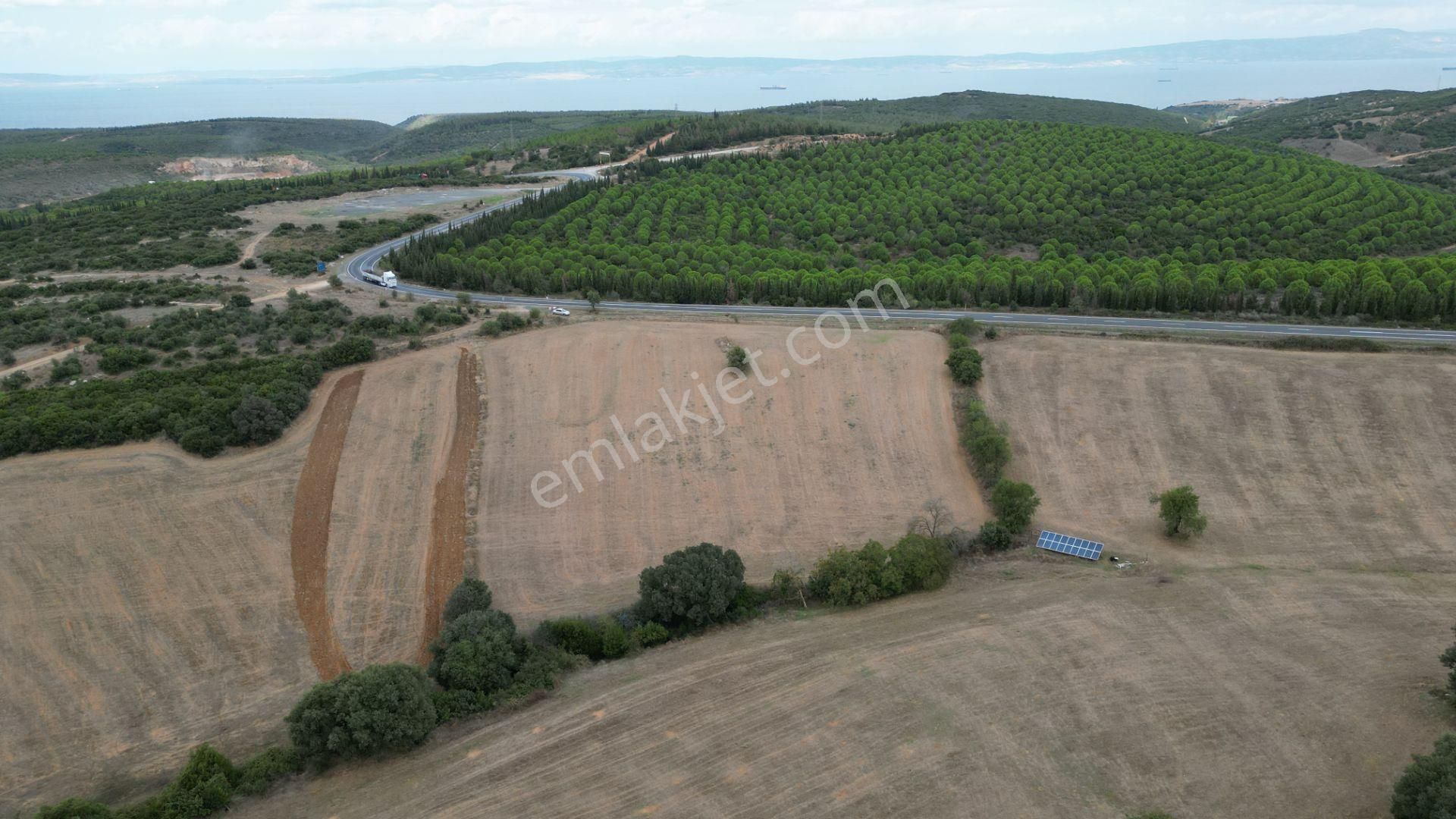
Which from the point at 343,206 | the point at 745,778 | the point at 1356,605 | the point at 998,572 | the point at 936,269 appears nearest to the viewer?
the point at 745,778

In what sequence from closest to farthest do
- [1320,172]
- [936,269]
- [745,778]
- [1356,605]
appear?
[745,778], [1356,605], [936,269], [1320,172]

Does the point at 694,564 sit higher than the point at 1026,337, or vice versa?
the point at 1026,337

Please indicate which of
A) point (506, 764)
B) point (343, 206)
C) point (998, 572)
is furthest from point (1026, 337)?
point (343, 206)

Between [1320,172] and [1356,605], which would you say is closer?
[1356,605]

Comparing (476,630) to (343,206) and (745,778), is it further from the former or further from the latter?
(343,206)

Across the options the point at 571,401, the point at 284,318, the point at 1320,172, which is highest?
the point at 1320,172

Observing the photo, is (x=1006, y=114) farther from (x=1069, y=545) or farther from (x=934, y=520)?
(x=1069, y=545)

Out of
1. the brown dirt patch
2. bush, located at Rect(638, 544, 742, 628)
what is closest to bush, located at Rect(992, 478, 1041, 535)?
bush, located at Rect(638, 544, 742, 628)

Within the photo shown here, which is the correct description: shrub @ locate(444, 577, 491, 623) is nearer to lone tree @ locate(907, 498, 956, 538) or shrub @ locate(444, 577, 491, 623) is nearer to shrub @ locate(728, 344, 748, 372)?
lone tree @ locate(907, 498, 956, 538)
